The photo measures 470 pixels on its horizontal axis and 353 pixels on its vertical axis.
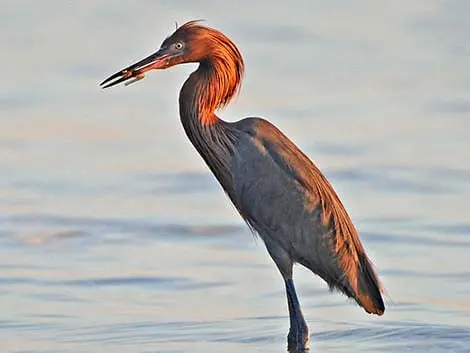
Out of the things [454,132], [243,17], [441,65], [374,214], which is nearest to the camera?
[374,214]

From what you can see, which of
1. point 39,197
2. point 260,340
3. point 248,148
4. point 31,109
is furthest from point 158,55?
point 31,109

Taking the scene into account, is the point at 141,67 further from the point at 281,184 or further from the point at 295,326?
the point at 295,326

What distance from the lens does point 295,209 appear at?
35.1ft

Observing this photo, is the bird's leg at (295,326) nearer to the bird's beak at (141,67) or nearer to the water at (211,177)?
the water at (211,177)

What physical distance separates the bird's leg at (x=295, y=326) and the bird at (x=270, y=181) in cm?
1

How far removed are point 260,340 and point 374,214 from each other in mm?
2817

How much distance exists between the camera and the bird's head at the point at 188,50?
10.5 m

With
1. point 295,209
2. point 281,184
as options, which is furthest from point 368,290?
point 281,184

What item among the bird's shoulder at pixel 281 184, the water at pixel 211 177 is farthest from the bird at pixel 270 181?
the water at pixel 211 177

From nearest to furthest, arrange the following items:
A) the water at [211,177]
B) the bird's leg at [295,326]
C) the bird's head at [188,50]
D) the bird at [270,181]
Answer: the bird's leg at [295,326]
the bird's head at [188,50]
the bird at [270,181]
the water at [211,177]

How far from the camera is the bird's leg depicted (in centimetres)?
1028

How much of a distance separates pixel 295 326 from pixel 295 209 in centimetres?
72

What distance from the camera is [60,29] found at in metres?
17.6

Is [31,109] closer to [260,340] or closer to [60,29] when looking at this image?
[60,29]
